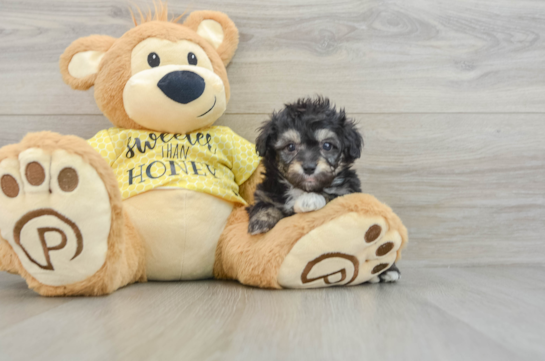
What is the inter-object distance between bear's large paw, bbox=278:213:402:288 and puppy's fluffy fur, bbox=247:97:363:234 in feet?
0.33

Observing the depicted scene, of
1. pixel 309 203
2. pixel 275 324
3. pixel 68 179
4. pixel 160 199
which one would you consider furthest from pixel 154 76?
pixel 275 324

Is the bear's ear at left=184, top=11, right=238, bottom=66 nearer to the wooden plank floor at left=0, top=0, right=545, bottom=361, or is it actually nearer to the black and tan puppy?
the wooden plank floor at left=0, top=0, right=545, bottom=361

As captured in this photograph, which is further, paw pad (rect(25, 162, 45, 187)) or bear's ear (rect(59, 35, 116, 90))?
bear's ear (rect(59, 35, 116, 90))

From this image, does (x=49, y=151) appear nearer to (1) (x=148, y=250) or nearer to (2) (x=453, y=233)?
(1) (x=148, y=250)

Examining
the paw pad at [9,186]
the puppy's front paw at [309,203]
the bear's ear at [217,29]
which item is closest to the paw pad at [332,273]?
the puppy's front paw at [309,203]

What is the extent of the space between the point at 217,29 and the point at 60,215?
96cm

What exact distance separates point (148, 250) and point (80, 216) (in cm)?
34

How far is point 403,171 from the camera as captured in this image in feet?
5.72

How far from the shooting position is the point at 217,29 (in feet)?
5.27

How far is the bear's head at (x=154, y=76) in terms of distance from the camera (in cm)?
132

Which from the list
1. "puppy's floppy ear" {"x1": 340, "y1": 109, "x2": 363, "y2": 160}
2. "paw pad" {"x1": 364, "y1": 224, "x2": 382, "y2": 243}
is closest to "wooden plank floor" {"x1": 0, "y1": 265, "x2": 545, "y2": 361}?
"paw pad" {"x1": 364, "y1": 224, "x2": 382, "y2": 243}

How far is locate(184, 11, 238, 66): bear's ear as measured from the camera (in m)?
1.57

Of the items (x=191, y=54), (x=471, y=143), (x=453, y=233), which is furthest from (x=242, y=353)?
(x=471, y=143)

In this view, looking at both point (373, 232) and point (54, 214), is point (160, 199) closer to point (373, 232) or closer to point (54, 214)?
point (54, 214)
